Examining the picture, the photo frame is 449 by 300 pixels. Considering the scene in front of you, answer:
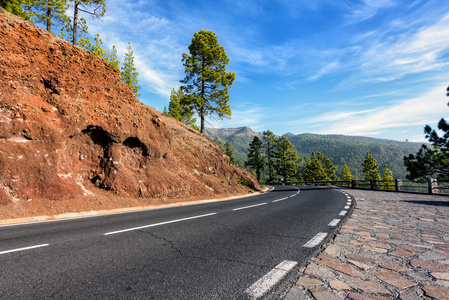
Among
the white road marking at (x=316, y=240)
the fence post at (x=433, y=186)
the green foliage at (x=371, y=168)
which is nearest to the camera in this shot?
the white road marking at (x=316, y=240)

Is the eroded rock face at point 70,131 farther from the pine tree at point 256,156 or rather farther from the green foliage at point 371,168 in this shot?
the green foliage at point 371,168

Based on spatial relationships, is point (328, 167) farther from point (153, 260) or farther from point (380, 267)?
point (153, 260)

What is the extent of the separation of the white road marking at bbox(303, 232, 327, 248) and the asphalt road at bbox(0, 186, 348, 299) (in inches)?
0.7

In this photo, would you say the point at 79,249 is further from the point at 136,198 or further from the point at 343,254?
the point at 136,198

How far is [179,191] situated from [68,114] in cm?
756

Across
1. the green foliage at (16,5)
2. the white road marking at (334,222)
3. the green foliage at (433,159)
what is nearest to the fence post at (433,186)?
the green foliage at (433,159)

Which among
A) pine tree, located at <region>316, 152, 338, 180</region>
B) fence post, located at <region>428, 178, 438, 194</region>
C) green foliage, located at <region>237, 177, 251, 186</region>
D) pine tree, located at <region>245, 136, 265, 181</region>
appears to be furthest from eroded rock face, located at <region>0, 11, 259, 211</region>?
pine tree, located at <region>316, 152, 338, 180</region>

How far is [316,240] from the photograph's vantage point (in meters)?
4.02

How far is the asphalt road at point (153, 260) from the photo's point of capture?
90.0 inches

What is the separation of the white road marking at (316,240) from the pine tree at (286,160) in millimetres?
51258

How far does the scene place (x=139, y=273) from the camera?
2.70 meters

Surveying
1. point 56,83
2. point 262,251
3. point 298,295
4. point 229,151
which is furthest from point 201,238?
point 229,151

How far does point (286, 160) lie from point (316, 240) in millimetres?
→ 52296

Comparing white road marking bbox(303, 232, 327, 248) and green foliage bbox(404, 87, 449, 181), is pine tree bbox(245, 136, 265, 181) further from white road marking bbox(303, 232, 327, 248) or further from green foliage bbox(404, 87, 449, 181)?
white road marking bbox(303, 232, 327, 248)
